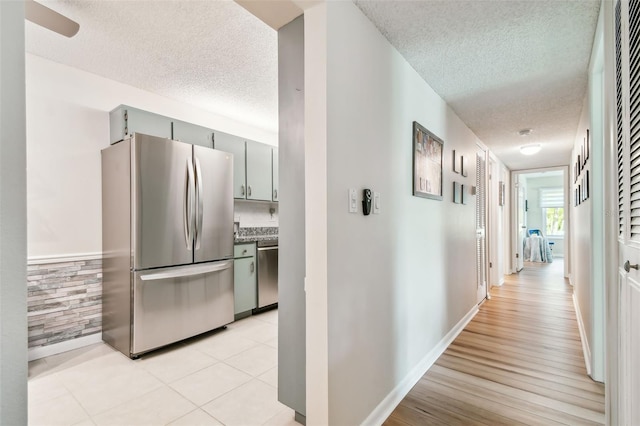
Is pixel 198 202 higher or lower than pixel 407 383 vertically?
higher

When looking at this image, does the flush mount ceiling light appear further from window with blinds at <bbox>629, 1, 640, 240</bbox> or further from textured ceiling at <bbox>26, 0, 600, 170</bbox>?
window with blinds at <bbox>629, 1, 640, 240</bbox>

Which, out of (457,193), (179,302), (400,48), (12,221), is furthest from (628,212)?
(179,302)

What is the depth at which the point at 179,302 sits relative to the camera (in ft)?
8.98

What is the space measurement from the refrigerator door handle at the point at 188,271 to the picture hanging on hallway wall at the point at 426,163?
2062 mm

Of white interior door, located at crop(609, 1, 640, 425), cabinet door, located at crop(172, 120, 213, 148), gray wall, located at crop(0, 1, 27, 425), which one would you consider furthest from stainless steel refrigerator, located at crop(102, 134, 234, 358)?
white interior door, located at crop(609, 1, 640, 425)

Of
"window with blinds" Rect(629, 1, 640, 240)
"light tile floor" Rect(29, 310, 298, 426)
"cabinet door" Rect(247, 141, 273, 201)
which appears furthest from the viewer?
"cabinet door" Rect(247, 141, 273, 201)

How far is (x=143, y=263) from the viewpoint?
250 cm

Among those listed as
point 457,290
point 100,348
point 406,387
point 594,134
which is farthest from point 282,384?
point 594,134

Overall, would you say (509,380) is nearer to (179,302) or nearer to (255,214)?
(179,302)

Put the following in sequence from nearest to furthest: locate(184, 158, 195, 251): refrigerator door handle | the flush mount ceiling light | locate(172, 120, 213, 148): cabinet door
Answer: locate(184, 158, 195, 251): refrigerator door handle < locate(172, 120, 213, 148): cabinet door < the flush mount ceiling light

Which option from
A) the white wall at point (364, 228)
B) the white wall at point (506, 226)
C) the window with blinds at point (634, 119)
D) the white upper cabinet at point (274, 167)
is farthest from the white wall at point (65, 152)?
the white wall at point (506, 226)

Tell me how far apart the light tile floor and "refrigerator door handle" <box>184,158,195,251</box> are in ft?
3.32

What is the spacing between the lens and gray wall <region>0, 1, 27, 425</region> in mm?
540

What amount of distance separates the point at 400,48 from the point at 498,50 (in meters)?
0.70
